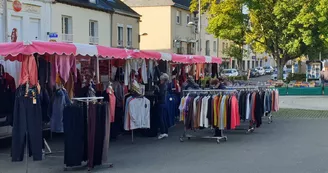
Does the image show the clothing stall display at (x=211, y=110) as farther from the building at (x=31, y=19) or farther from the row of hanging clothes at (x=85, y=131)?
the building at (x=31, y=19)

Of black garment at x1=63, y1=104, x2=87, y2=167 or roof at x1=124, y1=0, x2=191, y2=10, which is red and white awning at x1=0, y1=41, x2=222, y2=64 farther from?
roof at x1=124, y1=0, x2=191, y2=10

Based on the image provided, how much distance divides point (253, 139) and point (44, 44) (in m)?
6.27

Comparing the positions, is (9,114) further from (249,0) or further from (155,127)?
(249,0)

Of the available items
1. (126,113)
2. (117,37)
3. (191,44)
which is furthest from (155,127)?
(191,44)

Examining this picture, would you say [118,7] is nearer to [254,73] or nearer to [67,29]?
[67,29]

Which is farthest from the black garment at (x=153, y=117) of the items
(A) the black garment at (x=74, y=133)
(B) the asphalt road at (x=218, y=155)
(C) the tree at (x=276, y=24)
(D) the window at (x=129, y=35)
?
(D) the window at (x=129, y=35)

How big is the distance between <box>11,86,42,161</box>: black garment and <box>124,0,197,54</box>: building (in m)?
38.6

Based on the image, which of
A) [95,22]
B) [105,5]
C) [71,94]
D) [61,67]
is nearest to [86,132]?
[61,67]

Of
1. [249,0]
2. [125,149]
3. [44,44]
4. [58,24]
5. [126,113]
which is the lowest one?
[125,149]

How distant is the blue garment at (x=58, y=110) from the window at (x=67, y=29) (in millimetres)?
19041

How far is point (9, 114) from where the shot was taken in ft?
35.3

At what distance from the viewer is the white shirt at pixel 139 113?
38.5 feet

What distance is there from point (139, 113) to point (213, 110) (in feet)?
5.84

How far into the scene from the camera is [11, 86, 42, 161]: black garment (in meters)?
8.17
